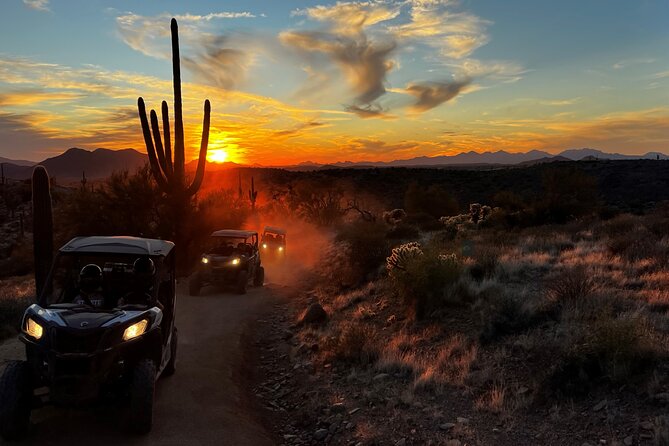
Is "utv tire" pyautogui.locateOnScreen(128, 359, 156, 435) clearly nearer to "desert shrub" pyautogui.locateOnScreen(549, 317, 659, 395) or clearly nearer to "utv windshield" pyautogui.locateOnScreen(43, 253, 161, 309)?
"utv windshield" pyautogui.locateOnScreen(43, 253, 161, 309)

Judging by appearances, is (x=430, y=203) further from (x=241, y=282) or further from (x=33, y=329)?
(x=33, y=329)

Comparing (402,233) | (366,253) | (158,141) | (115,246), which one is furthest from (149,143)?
(115,246)

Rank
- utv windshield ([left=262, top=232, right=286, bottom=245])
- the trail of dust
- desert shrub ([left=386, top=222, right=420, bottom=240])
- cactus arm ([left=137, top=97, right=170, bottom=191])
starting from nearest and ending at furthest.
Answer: cactus arm ([left=137, top=97, right=170, bottom=191]) < the trail of dust < desert shrub ([left=386, top=222, right=420, bottom=240]) < utv windshield ([left=262, top=232, right=286, bottom=245])

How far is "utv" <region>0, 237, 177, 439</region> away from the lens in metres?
5.12

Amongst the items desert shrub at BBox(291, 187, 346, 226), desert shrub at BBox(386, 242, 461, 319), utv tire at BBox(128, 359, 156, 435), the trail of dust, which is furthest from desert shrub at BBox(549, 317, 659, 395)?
desert shrub at BBox(291, 187, 346, 226)

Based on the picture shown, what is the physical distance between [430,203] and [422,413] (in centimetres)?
3496

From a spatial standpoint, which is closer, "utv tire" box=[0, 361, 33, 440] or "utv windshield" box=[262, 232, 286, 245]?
"utv tire" box=[0, 361, 33, 440]

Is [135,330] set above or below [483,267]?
above

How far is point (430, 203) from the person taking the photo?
40.3m

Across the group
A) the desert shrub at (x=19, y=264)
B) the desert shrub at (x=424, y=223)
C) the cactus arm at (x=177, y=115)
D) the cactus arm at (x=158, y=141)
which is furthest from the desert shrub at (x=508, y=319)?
the desert shrub at (x=19, y=264)

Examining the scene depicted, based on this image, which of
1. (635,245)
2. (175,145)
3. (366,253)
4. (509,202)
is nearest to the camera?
(635,245)

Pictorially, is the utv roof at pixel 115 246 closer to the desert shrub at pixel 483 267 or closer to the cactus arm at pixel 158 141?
the desert shrub at pixel 483 267

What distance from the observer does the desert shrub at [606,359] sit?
574 cm

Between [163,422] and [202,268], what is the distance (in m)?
9.74
